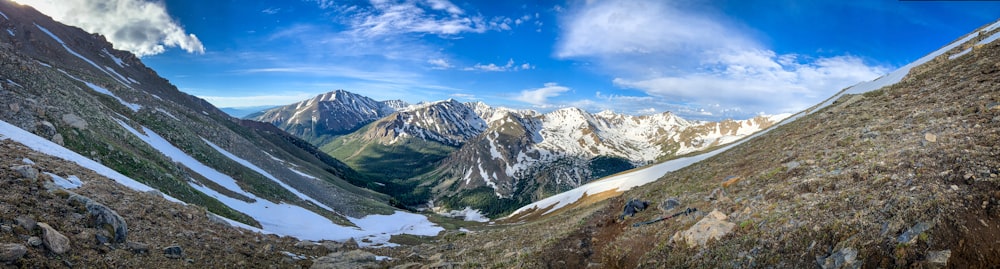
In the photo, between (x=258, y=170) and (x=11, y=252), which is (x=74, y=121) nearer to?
(x=11, y=252)

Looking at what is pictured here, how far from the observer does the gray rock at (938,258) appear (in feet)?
27.5

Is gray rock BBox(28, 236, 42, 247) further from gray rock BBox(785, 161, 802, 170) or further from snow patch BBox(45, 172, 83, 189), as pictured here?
gray rock BBox(785, 161, 802, 170)

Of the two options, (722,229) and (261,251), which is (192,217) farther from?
(722,229)

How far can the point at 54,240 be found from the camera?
1134cm

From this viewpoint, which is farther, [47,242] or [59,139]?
[59,139]

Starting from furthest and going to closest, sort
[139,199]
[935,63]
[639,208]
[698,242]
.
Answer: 1. [935,63]
2. [639,208]
3. [139,199]
4. [698,242]

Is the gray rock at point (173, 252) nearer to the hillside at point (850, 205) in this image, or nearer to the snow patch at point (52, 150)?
the hillside at point (850, 205)

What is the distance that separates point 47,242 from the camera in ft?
36.4

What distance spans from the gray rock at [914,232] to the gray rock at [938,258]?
0.47 m

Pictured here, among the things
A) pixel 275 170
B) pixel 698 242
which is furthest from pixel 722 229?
pixel 275 170

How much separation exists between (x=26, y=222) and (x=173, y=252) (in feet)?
14.0

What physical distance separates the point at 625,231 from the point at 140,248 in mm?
20175

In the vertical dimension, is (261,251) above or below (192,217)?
below

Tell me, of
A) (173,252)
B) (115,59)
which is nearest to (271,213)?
(173,252)
